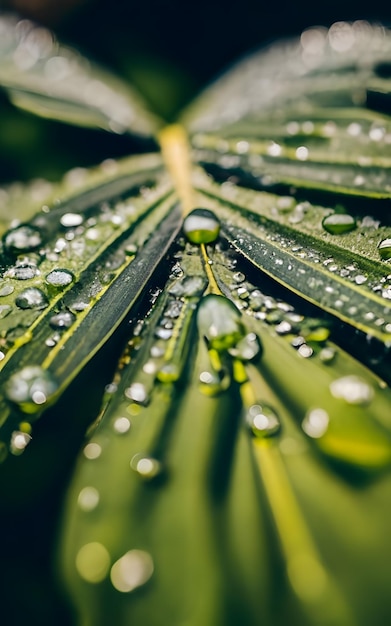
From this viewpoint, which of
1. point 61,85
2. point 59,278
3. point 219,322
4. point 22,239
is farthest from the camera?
point 61,85

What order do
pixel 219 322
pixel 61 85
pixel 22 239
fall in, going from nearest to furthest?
pixel 219 322
pixel 22 239
pixel 61 85

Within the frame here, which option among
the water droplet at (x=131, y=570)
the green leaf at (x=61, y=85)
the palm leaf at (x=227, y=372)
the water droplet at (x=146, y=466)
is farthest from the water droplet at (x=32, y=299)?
the green leaf at (x=61, y=85)

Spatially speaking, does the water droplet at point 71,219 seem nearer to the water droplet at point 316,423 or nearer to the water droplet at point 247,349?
the water droplet at point 247,349

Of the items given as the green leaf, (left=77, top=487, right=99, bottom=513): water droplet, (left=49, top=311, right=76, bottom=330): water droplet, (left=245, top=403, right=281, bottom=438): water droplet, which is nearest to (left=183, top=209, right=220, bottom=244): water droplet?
(left=49, top=311, right=76, bottom=330): water droplet

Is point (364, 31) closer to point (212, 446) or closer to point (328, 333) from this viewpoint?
point (328, 333)

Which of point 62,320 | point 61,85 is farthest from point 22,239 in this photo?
point 61,85

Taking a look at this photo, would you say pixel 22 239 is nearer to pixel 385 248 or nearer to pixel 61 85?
pixel 385 248

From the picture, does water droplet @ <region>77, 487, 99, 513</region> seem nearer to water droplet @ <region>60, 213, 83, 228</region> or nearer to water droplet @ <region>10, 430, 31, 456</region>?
water droplet @ <region>10, 430, 31, 456</region>
